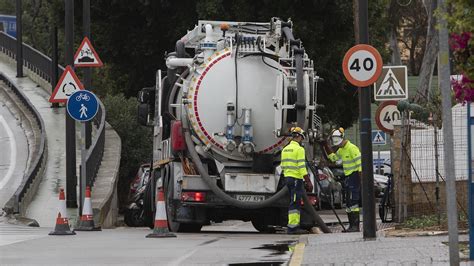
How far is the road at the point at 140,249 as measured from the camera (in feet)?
47.8

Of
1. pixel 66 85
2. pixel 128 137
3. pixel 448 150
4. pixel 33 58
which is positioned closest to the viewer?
pixel 448 150

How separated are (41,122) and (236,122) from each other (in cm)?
1809

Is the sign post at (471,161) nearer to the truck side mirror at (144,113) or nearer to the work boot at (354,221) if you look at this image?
the work boot at (354,221)

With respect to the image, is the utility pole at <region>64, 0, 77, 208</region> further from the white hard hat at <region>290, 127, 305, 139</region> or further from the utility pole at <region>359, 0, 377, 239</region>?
the utility pole at <region>359, 0, 377, 239</region>

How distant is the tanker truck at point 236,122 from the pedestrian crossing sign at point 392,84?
2349 millimetres

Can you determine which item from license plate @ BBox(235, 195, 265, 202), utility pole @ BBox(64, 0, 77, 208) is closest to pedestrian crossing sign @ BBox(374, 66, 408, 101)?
license plate @ BBox(235, 195, 265, 202)

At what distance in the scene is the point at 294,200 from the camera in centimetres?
2016

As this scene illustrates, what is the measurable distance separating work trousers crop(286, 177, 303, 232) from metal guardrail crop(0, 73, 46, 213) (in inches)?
282

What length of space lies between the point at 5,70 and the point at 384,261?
133ft

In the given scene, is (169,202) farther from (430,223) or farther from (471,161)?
(471,161)

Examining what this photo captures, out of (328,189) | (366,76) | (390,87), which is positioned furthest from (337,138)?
(366,76)

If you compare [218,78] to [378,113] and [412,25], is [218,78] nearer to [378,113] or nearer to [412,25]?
[378,113]

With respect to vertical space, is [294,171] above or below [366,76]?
below

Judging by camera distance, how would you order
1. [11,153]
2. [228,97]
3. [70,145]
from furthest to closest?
[11,153] → [70,145] → [228,97]
